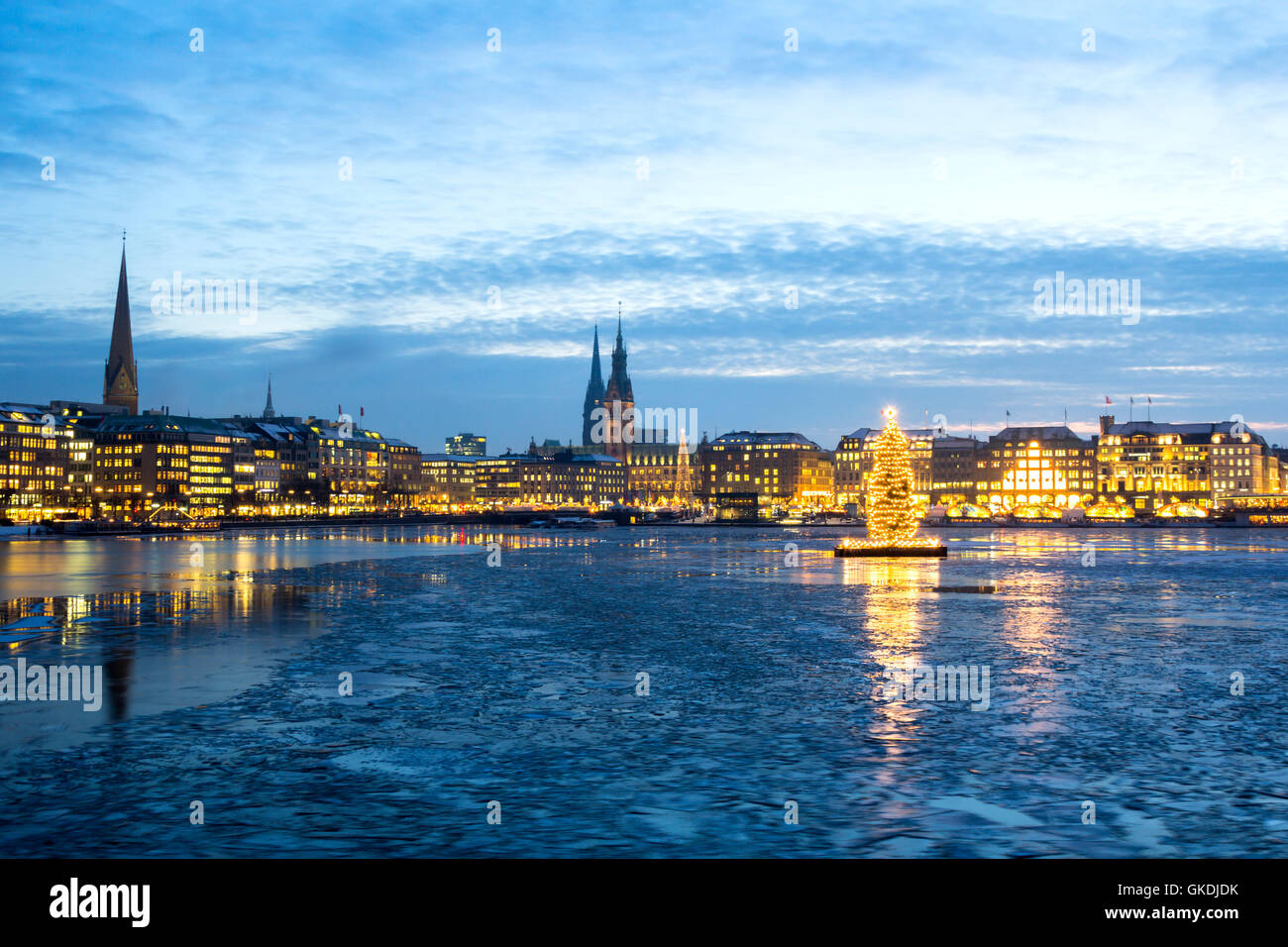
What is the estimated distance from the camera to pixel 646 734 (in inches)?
593

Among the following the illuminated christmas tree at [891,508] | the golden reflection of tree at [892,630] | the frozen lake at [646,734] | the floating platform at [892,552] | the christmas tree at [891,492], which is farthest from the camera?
the floating platform at [892,552]

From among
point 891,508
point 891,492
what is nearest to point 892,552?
point 891,508

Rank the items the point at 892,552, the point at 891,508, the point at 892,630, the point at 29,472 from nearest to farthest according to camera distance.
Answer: the point at 892,630, the point at 892,552, the point at 891,508, the point at 29,472

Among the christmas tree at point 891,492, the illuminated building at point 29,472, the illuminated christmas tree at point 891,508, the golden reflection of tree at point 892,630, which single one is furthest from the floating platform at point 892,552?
the illuminated building at point 29,472

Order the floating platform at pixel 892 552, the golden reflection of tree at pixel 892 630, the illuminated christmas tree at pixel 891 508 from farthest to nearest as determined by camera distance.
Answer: the floating platform at pixel 892 552, the illuminated christmas tree at pixel 891 508, the golden reflection of tree at pixel 892 630

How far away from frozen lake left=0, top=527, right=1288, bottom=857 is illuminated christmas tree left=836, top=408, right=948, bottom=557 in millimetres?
29773

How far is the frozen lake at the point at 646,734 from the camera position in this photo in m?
10.6

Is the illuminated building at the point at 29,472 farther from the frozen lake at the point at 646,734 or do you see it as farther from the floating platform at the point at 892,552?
the frozen lake at the point at 646,734

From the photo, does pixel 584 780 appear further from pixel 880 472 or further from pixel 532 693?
pixel 880 472

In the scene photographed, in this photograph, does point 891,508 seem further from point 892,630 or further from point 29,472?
point 29,472

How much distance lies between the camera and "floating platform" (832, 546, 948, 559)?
66.2 metres

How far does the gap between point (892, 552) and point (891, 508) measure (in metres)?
2.46

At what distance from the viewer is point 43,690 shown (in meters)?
18.2
